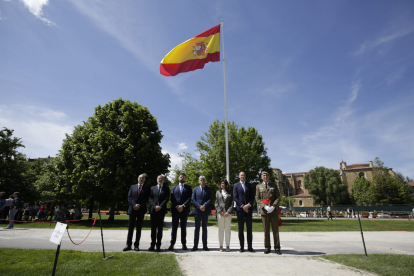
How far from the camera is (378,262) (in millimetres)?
5625

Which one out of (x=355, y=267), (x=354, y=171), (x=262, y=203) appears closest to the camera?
(x=355, y=267)

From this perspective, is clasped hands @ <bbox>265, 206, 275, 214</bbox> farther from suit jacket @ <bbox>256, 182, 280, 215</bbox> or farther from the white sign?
the white sign

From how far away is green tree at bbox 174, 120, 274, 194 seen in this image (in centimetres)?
2866

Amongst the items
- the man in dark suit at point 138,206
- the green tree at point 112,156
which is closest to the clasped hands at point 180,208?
the man in dark suit at point 138,206

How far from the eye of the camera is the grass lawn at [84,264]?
15.1 feet

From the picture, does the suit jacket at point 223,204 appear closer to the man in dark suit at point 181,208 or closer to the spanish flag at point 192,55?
the man in dark suit at point 181,208

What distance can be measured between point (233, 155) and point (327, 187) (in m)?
55.2

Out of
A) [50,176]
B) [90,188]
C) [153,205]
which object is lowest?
[153,205]

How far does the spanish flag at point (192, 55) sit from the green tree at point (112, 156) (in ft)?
31.4

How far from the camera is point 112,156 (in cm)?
2092

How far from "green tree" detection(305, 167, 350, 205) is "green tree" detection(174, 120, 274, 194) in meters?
49.7

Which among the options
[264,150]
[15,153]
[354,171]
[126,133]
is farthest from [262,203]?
[354,171]

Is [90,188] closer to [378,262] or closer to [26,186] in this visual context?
[26,186]

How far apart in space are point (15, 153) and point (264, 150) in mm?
36168
